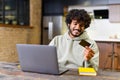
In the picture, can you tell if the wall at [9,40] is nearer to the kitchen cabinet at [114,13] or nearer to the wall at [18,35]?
the wall at [18,35]

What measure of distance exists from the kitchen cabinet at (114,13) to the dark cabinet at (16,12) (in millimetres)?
2688

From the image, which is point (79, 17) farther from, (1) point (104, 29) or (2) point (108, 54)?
(1) point (104, 29)

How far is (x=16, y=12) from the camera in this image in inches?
261

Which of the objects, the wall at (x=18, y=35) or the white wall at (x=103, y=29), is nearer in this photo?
the wall at (x=18, y=35)

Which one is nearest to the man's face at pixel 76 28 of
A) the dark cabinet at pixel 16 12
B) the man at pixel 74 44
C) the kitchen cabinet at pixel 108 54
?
the man at pixel 74 44

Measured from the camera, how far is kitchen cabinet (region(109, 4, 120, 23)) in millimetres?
5367

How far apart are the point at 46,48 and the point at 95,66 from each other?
664 millimetres

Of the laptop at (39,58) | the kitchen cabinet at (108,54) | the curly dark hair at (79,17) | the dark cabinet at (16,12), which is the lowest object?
the kitchen cabinet at (108,54)

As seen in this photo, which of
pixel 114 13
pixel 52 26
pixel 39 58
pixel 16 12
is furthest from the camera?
pixel 16 12

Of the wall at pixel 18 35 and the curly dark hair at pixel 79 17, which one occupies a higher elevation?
the curly dark hair at pixel 79 17

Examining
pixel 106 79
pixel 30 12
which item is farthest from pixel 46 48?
pixel 30 12

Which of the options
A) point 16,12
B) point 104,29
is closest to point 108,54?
point 104,29

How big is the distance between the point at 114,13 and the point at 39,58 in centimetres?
420

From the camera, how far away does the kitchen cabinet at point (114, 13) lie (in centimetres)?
537
